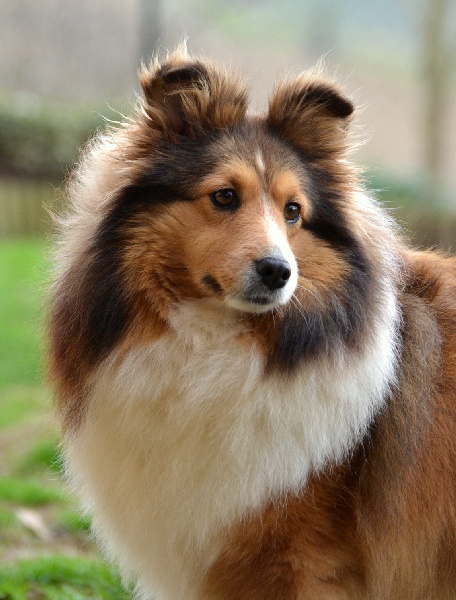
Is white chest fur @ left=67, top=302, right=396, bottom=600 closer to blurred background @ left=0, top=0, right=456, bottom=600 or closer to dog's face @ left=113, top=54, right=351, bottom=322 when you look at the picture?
dog's face @ left=113, top=54, right=351, bottom=322

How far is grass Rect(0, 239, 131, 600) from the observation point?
4.26 m

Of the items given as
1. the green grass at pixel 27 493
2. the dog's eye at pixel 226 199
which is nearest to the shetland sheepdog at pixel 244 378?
the dog's eye at pixel 226 199

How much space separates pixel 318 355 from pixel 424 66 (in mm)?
14391

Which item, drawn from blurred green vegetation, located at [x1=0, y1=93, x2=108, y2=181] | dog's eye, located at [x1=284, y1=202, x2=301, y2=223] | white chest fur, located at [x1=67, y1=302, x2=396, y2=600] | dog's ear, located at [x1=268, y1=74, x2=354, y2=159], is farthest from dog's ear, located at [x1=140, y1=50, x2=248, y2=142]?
blurred green vegetation, located at [x1=0, y1=93, x2=108, y2=181]

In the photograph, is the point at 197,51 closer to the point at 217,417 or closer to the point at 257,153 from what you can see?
the point at 257,153

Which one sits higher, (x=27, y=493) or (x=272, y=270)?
(x=272, y=270)

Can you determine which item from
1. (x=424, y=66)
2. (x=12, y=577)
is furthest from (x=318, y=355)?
(x=424, y=66)

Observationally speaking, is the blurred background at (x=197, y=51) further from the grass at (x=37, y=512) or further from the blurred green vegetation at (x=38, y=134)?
the grass at (x=37, y=512)

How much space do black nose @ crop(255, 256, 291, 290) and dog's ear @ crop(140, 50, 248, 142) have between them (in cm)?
70

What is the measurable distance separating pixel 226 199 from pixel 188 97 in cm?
46

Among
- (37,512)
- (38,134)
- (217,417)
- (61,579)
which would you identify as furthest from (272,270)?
(38,134)

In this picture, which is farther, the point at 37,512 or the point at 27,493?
the point at 27,493

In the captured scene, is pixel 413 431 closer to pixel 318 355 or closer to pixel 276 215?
pixel 318 355

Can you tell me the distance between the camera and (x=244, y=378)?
3195 millimetres
